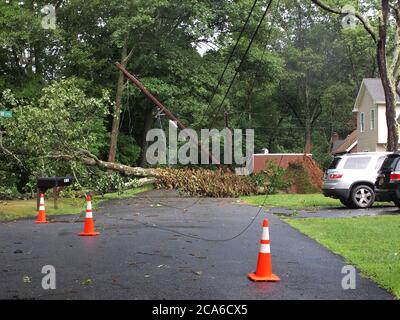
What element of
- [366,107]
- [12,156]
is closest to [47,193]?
[12,156]

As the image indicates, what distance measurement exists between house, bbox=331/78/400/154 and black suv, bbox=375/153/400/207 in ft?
73.0

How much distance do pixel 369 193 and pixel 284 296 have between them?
38.8 feet

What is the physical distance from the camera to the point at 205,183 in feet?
77.4

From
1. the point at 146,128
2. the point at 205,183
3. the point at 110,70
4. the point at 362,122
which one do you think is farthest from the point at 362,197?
the point at 362,122

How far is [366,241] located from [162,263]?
4069 mm

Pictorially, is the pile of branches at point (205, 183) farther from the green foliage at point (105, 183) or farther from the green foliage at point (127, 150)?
the green foliage at point (127, 150)

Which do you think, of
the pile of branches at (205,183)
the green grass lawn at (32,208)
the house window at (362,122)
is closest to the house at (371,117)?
the house window at (362,122)

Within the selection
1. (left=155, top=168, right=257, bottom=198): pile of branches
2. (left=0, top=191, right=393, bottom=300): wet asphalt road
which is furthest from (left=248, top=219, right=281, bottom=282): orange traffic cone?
(left=155, top=168, right=257, bottom=198): pile of branches

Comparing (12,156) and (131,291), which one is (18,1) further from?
(131,291)

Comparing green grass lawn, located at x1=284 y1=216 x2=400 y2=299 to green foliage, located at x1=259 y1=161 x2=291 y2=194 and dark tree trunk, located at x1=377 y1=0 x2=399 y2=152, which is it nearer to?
dark tree trunk, located at x1=377 y1=0 x2=399 y2=152

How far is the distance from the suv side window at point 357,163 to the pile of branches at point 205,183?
24.1 ft

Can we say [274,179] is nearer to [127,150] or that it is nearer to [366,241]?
[127,150]

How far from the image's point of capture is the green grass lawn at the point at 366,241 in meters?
7.28

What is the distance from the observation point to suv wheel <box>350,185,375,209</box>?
1694 cm
